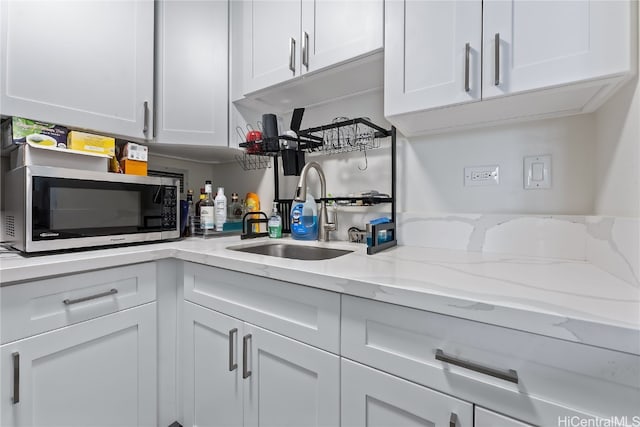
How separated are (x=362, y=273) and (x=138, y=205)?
1.09m

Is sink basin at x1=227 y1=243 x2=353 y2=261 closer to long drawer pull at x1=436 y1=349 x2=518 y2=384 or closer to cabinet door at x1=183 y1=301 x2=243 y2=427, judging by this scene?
cabinet door at x1=183 y1=301 x2=243 y2=427

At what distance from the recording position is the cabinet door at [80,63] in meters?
1.05

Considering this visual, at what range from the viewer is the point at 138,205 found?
1283mm

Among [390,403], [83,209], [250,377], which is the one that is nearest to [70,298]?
[83,209]

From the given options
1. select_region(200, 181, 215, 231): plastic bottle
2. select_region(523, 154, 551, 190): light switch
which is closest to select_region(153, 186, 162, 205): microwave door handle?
select_region(200, 181, 215, 231): plastic bottle

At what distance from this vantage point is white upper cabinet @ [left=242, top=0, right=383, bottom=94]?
1.11m

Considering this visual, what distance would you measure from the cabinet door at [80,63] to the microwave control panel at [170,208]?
0.99 ft

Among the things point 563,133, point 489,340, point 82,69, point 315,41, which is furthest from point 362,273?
point 82,69

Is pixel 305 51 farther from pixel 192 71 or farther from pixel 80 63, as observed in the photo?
pixel 80 63

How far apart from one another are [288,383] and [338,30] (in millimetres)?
1328

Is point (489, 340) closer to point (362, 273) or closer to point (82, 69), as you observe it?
point (362, 273)

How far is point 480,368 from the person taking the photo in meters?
0.56

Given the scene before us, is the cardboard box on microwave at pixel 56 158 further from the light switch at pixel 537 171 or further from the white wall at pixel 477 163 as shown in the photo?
the light switch at pixel 537 171

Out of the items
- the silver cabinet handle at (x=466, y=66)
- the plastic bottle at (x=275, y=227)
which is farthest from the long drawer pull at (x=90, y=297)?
the silver cabinet handle at (x=466, y=66)
